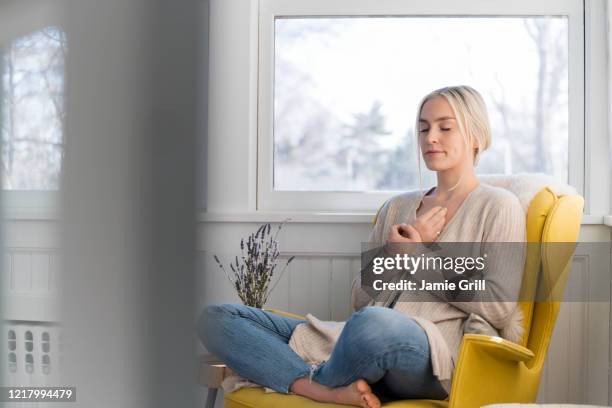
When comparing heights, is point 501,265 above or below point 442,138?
below

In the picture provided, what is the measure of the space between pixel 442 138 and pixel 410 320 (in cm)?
61

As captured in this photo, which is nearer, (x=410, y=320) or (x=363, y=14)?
(x=410, y=320)

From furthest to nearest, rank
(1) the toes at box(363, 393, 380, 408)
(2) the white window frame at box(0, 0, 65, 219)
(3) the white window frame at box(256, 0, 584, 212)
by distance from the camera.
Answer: (3) the white window frame at box(256, 0, 584, 212) < (1) the toes at box(363, 393, 380, 408) < (2) the white window frame at box(0, 0, 65, 219)

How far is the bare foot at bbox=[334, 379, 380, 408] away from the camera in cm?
183

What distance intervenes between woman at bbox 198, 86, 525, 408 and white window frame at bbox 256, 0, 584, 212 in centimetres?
51

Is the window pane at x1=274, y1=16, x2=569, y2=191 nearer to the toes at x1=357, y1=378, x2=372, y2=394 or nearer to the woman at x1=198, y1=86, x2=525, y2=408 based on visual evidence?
the woman at x1=198, y1=86, x2=525, y2=408

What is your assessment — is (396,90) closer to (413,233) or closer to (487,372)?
(413,233)

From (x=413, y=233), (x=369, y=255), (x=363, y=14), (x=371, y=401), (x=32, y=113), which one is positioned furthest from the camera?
(x=363, y=14)

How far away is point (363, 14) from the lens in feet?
9.55

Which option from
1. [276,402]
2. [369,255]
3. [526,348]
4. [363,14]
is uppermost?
[363,14]

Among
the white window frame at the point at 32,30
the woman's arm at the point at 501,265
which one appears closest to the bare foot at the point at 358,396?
the woman's arm at the point at 501,265

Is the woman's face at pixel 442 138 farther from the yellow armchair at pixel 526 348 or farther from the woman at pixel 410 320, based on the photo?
the yellow armchair at pixel 526 348

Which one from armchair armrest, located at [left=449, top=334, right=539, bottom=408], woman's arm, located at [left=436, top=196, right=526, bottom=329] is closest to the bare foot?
armchair armrest, located at [left=449, top=334, right=539, bottom=408]

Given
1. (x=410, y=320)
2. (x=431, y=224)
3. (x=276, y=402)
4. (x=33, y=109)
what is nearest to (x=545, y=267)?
(x=431, y=224)
